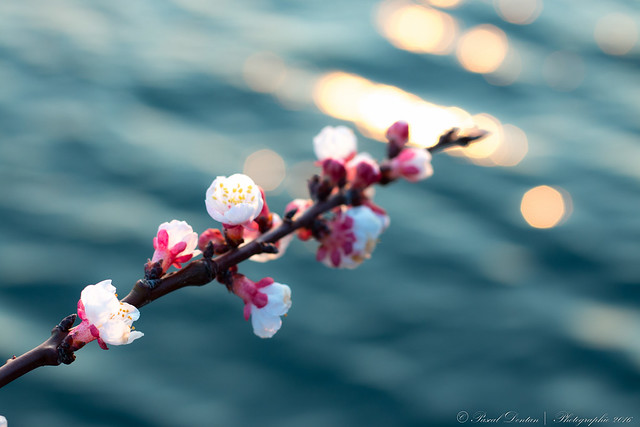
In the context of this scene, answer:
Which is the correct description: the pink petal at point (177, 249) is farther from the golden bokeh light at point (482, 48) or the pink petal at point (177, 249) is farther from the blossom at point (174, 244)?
the golden bokeh light at point (482, 48)

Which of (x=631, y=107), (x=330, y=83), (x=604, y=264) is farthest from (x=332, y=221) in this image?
(x=631, y=107)

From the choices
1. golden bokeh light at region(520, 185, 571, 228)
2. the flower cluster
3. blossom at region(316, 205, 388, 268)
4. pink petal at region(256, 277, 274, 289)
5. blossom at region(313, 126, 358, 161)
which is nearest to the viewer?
the flower cluster

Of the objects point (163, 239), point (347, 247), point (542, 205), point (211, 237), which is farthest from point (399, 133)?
point (542, 205)

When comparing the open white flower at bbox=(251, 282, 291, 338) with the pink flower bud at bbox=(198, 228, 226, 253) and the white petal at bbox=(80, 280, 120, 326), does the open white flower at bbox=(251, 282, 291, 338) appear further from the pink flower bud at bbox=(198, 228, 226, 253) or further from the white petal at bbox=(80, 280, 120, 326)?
the white petal at bbox=(80, 280, 120, 326)

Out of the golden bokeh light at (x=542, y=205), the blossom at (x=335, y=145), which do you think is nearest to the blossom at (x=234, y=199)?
the blossom at (x=335, y=145)

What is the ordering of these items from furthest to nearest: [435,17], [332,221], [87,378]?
[435,17] < [87,378] < [332,221]

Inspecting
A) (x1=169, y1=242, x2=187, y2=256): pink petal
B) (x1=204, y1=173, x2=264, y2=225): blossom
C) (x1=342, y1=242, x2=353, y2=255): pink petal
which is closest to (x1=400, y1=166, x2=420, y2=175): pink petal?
(x1=342, y1=242, x2=353, y2=255): pink petal

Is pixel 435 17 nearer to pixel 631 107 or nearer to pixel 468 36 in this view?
pixel 468 36
